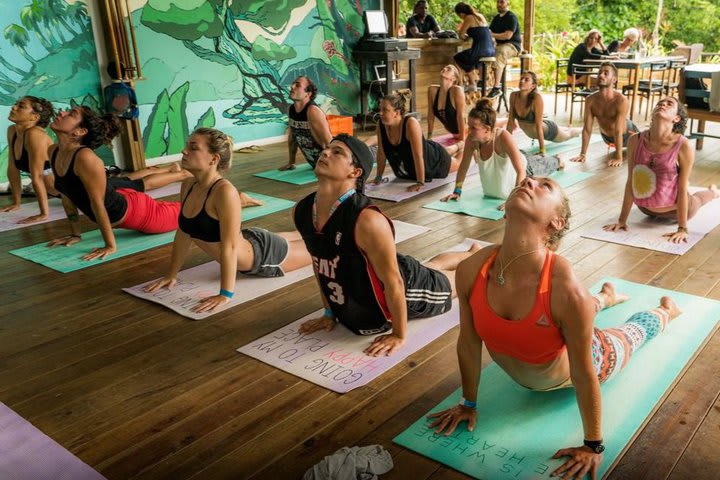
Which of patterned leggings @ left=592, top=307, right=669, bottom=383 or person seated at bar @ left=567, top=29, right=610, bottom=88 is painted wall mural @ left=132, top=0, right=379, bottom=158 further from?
patterned leggings @ left=592, top=307, right=669, bottom=383

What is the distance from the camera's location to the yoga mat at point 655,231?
336 centimetres

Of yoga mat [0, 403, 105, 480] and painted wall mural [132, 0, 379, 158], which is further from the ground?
painted wall mural [132, 0, 379, 158]

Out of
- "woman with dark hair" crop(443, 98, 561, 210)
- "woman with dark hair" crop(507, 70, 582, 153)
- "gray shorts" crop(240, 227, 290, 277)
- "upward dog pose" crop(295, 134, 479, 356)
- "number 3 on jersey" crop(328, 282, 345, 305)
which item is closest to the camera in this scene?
"upward dog pose" crop(295, 134, 479, 356)

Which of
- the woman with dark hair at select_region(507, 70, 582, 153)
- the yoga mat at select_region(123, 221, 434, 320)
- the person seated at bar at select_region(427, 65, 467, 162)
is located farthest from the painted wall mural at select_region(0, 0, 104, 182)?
the woman with dark hair at select_region(507, 70, 582, 153)

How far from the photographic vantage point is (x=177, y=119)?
20.7 feet

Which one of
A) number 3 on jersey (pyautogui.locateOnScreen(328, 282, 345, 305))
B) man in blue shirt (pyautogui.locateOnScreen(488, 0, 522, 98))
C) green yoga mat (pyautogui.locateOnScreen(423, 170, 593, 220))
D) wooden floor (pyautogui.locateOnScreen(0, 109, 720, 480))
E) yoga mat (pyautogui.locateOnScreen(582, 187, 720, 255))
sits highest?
man in blue shirt (pyautogui.locateOnScreen(488, 0, 522, 98))

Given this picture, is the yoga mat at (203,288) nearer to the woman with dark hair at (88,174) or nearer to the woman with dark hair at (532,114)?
the woman with dark hair at (88,174)

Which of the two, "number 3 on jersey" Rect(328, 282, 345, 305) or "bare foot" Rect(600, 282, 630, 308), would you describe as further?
"bare foot" Rect(600, 282, 630, 308)

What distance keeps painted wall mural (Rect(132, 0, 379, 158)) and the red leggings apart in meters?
2.35

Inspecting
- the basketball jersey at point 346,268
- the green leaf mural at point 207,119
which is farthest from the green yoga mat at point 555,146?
the basketball jersey at point 346,268

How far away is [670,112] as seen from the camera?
3.30 metres

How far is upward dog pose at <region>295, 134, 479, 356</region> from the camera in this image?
7.13ft

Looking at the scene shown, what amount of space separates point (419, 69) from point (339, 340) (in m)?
6.67

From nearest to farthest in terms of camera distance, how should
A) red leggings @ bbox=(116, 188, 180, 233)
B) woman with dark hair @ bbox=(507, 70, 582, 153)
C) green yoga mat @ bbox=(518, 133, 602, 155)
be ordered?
1. red leggings @ bbox=(116, 188, 180, 233)
2. woman with dark hair @ bbox=(507, 70, 582, 153)
3. green yoga mat @ bbox=(518, 133, 602, 155)
